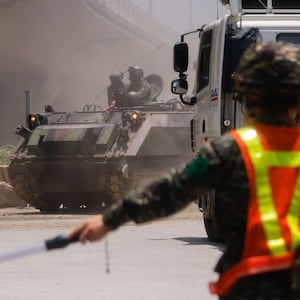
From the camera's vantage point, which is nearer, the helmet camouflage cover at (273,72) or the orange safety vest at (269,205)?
the orange safety vest at (269,205)

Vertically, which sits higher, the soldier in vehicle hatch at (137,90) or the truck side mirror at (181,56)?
the truck side mirror at (181,56)

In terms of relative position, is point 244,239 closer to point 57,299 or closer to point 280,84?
point 280,84

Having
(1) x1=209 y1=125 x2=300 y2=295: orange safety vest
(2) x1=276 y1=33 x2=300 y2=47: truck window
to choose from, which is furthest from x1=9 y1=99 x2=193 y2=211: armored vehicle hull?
(1) x1=209 y1=125 x2=300 y2=295: orange safety vest

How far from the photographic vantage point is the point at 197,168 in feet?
12.5

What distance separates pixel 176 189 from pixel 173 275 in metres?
6.21

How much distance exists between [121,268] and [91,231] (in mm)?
6734

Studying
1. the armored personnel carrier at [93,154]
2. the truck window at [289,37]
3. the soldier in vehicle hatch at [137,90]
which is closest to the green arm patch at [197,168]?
the truck window at [289,37]

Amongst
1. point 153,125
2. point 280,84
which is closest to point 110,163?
point 153,125

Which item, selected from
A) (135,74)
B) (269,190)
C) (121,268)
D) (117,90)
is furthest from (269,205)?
(135,74)

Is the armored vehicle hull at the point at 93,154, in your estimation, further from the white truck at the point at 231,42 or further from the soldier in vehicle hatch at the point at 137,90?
the white truck at the point at 231,42

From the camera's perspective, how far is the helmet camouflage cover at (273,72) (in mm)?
3883

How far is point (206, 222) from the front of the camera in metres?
13.9

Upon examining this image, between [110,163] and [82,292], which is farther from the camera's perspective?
[110,163]

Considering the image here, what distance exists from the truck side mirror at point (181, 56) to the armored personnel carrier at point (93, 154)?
21.5ft
